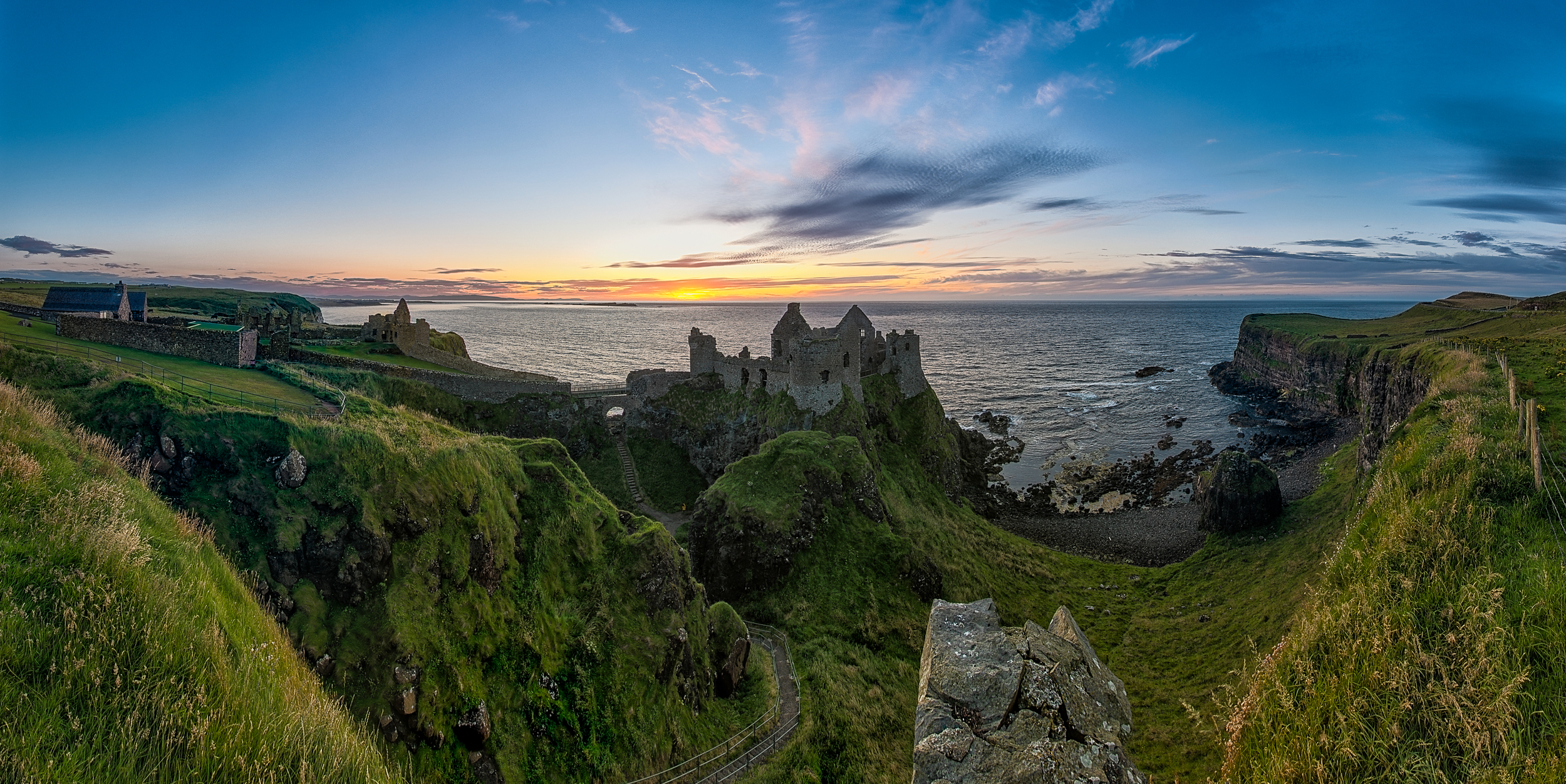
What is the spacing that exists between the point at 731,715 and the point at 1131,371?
13355 cm

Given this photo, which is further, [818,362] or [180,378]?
[818,362]

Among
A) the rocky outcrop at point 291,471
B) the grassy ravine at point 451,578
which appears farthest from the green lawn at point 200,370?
the rocky outcrop at point 291,471

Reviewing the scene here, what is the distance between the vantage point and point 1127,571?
3972 centimetres

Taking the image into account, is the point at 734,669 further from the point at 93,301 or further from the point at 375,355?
the point at 93,301

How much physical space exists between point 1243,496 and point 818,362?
3067cm

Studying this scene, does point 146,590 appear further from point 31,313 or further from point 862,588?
point 31,313

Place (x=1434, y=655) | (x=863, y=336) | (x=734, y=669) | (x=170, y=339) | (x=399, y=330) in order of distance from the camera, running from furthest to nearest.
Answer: (x=399, y=330), (x=863, y=336), (x=170, y=339), (x=734, y=669), (x=1434, y=655)

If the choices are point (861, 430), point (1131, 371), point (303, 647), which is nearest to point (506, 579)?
point (303, 647)

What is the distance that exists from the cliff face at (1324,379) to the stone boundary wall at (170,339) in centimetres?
→ 5319

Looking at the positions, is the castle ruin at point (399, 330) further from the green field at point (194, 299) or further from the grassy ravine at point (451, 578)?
the grassy ravine at point (451, 578)

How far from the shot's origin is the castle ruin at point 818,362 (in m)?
44.9

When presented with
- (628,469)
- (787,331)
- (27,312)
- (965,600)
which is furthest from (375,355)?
(965,600)

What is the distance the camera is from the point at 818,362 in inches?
1768

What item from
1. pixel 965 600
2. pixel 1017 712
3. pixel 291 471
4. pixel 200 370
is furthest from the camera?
pixel 965 600
